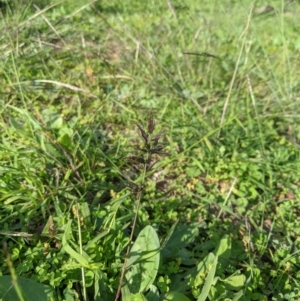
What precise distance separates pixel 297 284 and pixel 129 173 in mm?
799

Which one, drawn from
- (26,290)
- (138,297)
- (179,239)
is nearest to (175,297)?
(138,297)

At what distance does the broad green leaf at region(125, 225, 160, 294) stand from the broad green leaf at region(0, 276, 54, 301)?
25cm

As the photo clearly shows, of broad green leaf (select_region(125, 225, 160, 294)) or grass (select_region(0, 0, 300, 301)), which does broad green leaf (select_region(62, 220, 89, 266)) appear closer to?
grass (select_region(0, 0, 300, 301))

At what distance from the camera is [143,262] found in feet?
3.98

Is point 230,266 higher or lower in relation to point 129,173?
lower

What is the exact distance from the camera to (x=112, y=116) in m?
1.98

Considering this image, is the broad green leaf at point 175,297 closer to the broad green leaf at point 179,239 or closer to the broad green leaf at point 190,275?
the broad green leaf at point 190,275

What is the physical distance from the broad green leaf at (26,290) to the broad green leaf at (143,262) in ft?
0.83

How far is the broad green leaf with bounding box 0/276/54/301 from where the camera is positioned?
3.38ft

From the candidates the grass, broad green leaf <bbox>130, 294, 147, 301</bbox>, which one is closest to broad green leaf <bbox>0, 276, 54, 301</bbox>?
the grass

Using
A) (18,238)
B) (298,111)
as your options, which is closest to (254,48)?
(298,111)

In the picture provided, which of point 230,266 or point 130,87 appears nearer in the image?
point 230,266

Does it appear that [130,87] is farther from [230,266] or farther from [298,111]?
[230,266]

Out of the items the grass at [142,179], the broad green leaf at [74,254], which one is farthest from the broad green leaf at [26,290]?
the broad green leaf at [74,254]
